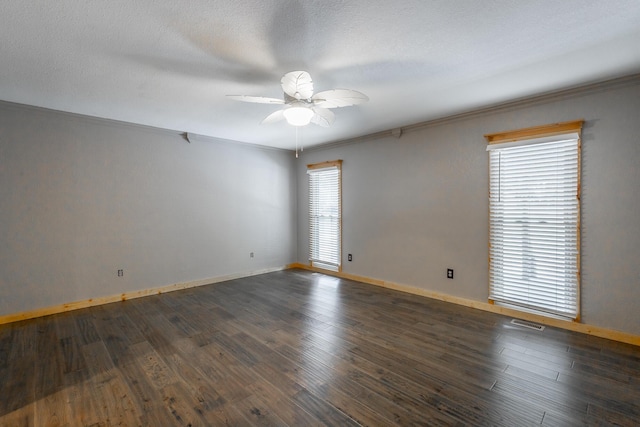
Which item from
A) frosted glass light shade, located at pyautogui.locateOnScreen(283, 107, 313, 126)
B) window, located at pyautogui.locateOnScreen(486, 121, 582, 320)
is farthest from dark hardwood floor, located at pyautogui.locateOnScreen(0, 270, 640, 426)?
frosted glass light shade, located at pyautogui.locateOnScreen(283, 107, 313, 126)

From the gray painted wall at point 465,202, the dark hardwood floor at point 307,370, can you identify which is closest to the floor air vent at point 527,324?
the dark hardwood floor at point 307,370

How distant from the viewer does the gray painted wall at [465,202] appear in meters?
2.73

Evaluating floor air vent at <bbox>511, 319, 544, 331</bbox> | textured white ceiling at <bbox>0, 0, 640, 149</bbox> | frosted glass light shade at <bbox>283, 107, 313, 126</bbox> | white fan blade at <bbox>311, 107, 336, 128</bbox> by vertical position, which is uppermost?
textured white ceiling at <bbox>0, 0, 640, 149</bbox>

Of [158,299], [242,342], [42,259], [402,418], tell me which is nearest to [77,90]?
[42,259]

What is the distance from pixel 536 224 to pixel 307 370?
2.92 metres

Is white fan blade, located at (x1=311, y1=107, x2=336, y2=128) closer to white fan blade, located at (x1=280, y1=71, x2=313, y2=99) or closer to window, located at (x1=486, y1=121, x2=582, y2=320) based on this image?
white fan blade, located at (x1=280, y1=71, x2=313, y2=99)

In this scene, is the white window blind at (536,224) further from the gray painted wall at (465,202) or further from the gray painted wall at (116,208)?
the gray painted wall at (116,208)

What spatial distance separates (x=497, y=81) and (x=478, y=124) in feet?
2.93

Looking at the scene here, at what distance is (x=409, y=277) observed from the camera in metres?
4.33

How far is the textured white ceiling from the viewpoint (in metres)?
1.77

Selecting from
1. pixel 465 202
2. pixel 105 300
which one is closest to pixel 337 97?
pixel 465 202

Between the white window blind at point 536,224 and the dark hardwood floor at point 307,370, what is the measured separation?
15.3 inches

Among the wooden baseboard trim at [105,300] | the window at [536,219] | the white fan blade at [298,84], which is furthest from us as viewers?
the wooden baseboard trim at [105,300]

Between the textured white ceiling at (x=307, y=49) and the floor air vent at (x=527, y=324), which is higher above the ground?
the textured white ceiling at (x=307, y=49)
